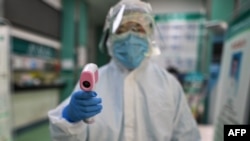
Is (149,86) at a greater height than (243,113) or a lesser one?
greater

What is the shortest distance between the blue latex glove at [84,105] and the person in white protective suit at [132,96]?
8 cm

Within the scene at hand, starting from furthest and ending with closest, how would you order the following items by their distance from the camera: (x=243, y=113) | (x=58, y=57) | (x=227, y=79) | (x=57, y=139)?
1. (x=58, y=57)
2. (x=227, y=79)
3. (x=243, y=113)
4. (x=57, y=139)

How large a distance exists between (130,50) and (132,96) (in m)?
0.17

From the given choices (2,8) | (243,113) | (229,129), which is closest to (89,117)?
(229,129)

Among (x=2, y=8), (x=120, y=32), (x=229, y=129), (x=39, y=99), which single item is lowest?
(x=39, y=99)

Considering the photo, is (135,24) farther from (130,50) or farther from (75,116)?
(75,116)

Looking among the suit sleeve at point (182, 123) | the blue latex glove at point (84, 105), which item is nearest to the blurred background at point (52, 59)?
the suit sleeve at point (182, 123)

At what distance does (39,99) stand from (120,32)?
2432 millimetres

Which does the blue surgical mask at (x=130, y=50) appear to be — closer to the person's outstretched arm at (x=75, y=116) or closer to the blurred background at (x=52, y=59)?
the person's outstretched arm at (x=75, y=116)

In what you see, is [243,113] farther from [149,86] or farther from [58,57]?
[58,57]

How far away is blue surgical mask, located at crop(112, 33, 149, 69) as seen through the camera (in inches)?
33.4

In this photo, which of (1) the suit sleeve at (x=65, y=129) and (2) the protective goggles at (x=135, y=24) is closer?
(1) the suit sleeve at (x=65, y=129)

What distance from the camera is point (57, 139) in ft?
2.38

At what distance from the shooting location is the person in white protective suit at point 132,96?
2.47 feet
